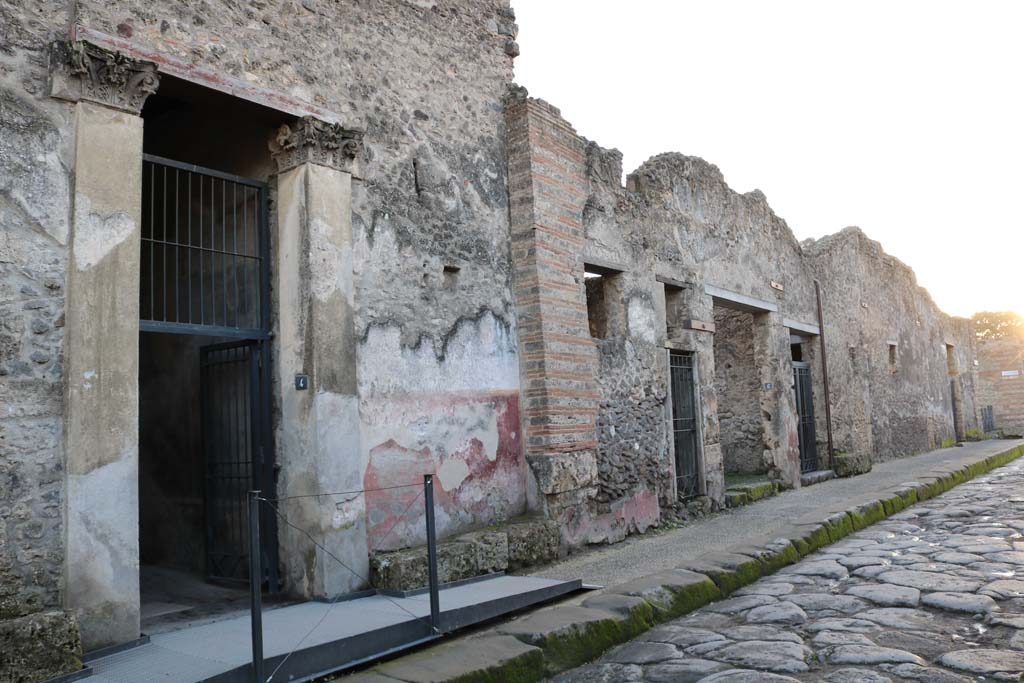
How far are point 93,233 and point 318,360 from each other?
1.54 m

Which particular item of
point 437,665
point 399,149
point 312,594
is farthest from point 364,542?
point 399,149

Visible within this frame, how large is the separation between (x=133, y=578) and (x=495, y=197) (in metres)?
4.17

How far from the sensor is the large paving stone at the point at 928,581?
462 centimetres

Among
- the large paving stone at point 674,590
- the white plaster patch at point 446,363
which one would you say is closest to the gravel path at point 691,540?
the large paving stone at point 674,590

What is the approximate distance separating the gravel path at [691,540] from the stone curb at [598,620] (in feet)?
1.53

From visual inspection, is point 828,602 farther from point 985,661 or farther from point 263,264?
point 263,264

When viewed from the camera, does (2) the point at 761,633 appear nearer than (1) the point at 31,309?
No

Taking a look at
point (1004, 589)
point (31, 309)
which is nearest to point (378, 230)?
point (31, 309)

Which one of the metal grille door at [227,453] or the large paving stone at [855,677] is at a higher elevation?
the metal grille door at [227,453]

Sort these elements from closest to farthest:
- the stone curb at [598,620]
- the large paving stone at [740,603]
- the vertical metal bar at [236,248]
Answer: the stone curb at [598,620] → the large paving stone at [740,603] → the vertical metal bar at [236,248]

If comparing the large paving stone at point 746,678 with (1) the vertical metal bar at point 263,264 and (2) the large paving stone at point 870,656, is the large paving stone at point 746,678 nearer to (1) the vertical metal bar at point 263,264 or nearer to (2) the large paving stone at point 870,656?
(2) the large paving stone at point 870,656

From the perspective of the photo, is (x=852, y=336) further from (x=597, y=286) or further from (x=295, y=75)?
(x=295, y=75)

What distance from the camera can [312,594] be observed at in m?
4.97

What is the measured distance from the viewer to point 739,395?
11797mm
